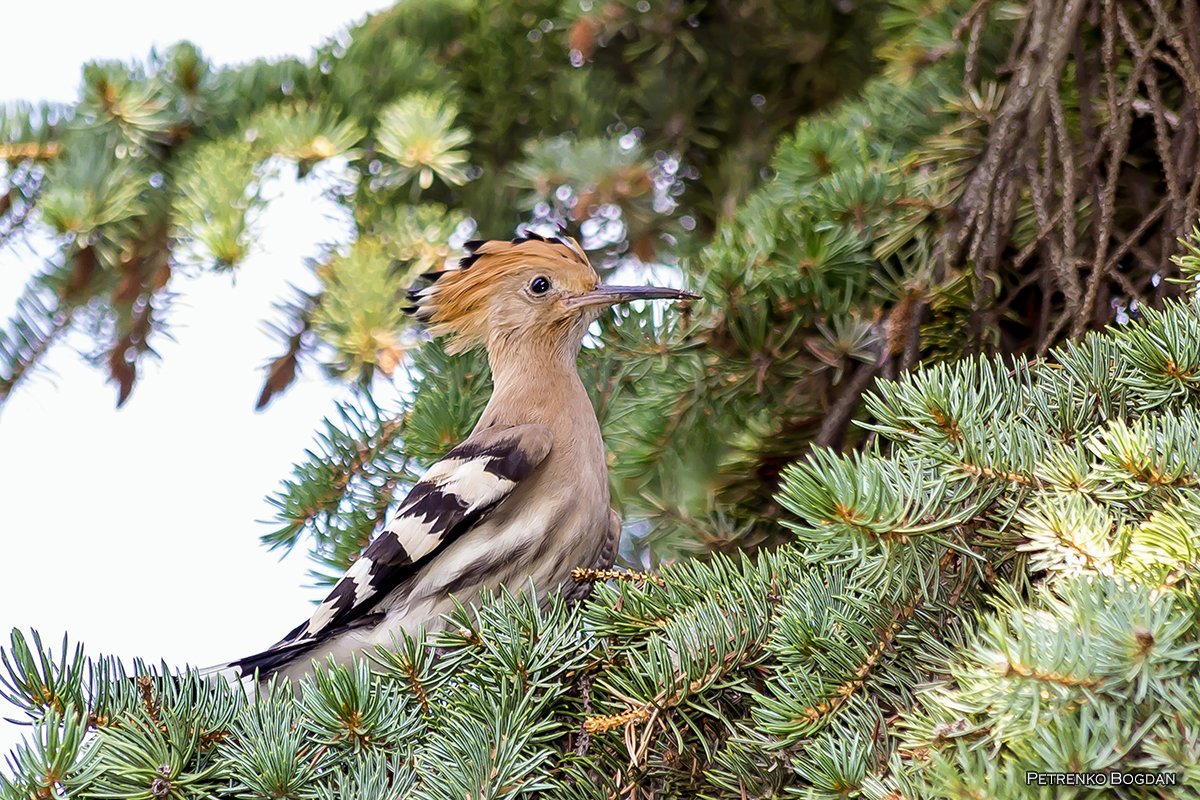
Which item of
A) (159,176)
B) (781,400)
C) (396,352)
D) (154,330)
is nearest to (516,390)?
(396,352)

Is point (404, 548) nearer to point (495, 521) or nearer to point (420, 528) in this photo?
point (420, 528)

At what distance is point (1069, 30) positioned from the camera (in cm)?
192

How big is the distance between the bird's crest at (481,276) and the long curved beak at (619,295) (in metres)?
0.05

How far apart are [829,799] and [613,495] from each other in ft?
4.37

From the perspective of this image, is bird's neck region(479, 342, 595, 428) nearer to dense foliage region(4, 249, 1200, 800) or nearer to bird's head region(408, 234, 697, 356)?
bird's head region(408, 234, 697, 356)

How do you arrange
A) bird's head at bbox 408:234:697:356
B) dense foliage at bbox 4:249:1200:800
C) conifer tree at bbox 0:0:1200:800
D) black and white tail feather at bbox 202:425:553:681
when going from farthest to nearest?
bird's head at bbox 408:234:697:356 < black and white tail feather at bbox 202:425:553:681 < conifer tree at bbox 0:0:1200:800 < dense foliage at bbox 4:249:1200:800

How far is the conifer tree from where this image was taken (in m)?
1.00

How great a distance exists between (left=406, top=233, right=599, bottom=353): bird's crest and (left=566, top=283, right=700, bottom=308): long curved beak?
2.2 inches

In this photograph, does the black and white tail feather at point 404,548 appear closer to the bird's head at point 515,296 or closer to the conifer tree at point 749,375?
the conifer tree at point 749,375

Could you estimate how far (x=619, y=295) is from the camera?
2.19m

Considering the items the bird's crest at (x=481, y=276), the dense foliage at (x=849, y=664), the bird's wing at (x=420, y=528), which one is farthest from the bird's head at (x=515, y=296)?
the dense foliage at (x=849, y=664)

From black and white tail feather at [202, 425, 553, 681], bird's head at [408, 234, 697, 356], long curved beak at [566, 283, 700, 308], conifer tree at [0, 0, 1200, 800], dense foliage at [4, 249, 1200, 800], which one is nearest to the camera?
dense foliage at [4, 249, 1200, 800]

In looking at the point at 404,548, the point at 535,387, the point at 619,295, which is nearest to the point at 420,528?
the point at 404,548

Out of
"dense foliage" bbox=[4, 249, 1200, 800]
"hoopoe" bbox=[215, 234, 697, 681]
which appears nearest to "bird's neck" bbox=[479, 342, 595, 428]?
"hoopoe" bbox=[215, 234, 697, 681]
